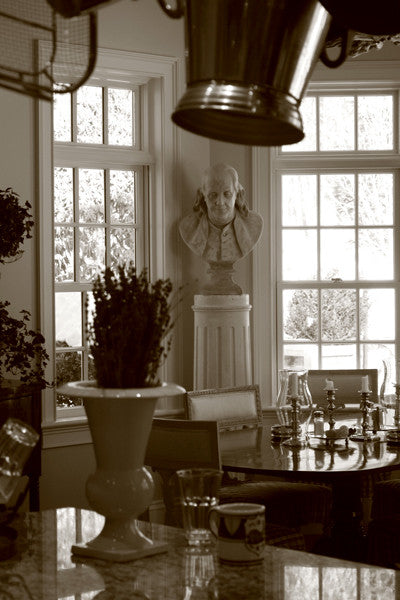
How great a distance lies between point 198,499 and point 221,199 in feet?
12.7

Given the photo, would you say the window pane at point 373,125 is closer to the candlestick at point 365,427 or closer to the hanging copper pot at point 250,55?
the candlestick at point 365,427

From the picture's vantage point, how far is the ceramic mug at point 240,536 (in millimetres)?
1762

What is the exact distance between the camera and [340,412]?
505 cm

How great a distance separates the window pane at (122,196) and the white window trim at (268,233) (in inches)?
30.2

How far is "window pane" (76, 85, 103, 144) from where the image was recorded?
5793 millimetres

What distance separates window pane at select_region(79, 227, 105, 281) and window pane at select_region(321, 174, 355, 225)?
1446 millimetres

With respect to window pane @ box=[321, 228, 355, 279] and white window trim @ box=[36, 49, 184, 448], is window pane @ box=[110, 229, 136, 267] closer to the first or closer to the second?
white window trim @ box=[36, 49, 184, 448]

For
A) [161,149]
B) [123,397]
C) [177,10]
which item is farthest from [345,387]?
[177,10]

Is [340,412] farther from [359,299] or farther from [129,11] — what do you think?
[129,11]

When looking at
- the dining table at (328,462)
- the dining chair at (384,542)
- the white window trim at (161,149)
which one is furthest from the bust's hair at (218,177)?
the dining chair at (384,542)

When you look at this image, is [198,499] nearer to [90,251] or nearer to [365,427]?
[365,427]

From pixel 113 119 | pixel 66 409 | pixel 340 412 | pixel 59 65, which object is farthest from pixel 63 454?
pixel 59 65

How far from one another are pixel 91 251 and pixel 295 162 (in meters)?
1.43

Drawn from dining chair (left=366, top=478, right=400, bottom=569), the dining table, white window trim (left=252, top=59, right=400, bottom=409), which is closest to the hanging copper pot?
the dining table
